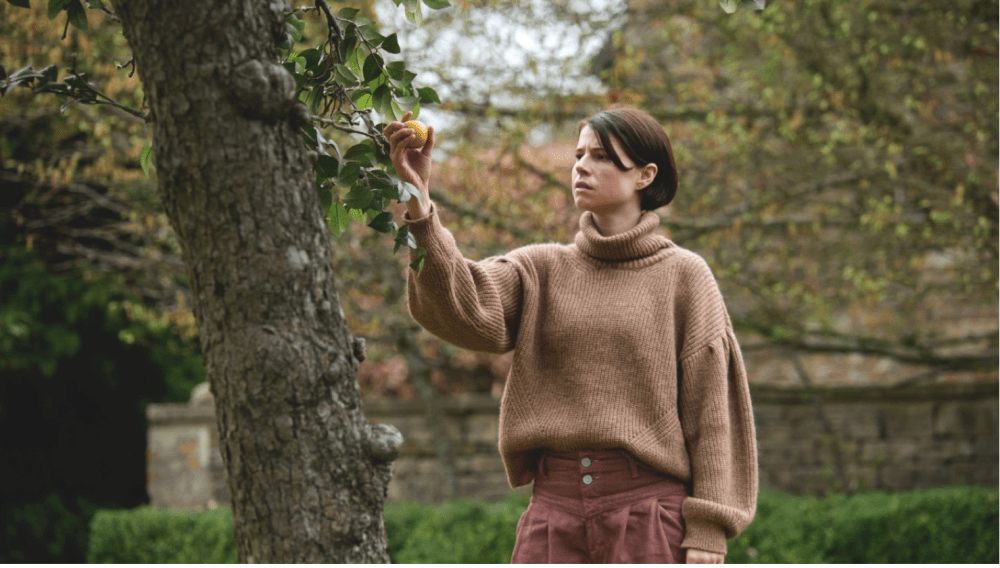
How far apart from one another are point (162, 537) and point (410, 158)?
16.3ft

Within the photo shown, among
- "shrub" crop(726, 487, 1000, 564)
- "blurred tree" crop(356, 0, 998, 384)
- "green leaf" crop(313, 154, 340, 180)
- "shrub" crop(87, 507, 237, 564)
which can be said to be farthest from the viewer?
"shrub" crop(87, 507, 237, 564)

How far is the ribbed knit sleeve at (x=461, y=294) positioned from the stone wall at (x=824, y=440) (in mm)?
4585

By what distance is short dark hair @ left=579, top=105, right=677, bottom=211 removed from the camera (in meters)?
2.24

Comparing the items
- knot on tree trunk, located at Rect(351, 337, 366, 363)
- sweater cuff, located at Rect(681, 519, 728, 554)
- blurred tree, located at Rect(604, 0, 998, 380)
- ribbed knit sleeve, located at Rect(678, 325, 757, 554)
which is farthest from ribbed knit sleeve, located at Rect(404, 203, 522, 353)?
blurred tree, located at Rect(604, 0, 998, 380)

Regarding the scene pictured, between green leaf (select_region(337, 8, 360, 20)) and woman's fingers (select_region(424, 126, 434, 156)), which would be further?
woman's fingers (select_region(424, 126, 434, 156))

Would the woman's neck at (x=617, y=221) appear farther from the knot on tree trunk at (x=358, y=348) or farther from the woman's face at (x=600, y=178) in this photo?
the knot on tree trunk at (x=358, y=348)

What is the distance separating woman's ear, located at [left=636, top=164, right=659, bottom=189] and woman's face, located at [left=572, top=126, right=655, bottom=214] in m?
0.02

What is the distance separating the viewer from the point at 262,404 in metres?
1.72

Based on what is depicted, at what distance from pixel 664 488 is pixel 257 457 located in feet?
3.12

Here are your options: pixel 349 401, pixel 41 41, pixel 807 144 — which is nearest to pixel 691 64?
pixel 807 144

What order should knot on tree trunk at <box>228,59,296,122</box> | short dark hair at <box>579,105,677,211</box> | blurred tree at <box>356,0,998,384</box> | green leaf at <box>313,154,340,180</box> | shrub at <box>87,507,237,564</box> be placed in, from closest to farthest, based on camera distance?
knot on tree trunk at <box>228,59,296,122</box> → green leaf at <box>313,154,340,180</box> → short dark hair at <box>579,105,677,211</box> → blurred tree at <box>356,0,998,384</box> → shrub at <box>87,507,237,564</box>

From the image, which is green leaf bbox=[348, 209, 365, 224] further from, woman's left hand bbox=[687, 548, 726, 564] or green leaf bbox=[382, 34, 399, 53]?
woman's left hand bbox=[687, 548, 726, 564]

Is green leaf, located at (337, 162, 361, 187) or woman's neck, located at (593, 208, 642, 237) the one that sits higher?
green leaf, located at (337, 162, 361, 187)

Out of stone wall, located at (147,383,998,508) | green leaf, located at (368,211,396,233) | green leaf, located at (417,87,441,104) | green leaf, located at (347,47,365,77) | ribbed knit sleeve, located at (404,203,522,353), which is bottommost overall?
stone wall, located at (147,383,998,508)
